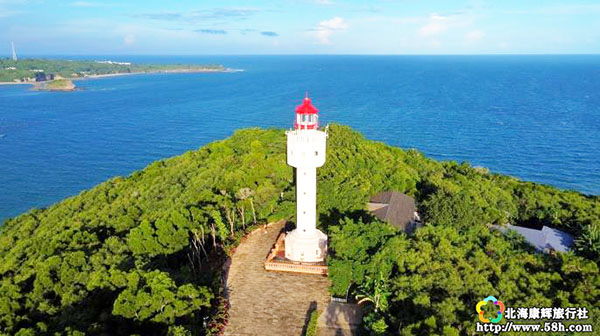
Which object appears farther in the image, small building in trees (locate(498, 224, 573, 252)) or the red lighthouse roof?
small building in trees (locate(498, 224, 573, 252))

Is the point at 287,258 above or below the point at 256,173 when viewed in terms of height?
below

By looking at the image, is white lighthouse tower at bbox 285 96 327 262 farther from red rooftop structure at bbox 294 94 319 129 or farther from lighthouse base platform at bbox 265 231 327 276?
lighthouse base platform at bbox 265 231 327 276

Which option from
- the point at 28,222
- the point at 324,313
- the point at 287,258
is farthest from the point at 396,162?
the point at 28,222

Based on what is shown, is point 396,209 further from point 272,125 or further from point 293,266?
point 272,125

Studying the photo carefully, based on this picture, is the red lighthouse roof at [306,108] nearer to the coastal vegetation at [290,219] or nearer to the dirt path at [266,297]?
the coastal vegetation at [290,219]

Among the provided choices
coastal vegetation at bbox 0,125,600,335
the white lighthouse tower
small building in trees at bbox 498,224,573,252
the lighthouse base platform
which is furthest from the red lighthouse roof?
small building in trees at bbox 498,224,573,252

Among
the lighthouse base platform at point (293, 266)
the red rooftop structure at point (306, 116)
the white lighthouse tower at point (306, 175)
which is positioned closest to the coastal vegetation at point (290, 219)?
the white lighthouse tower at point (306, 175)

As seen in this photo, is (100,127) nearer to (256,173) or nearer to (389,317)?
(256,173)
